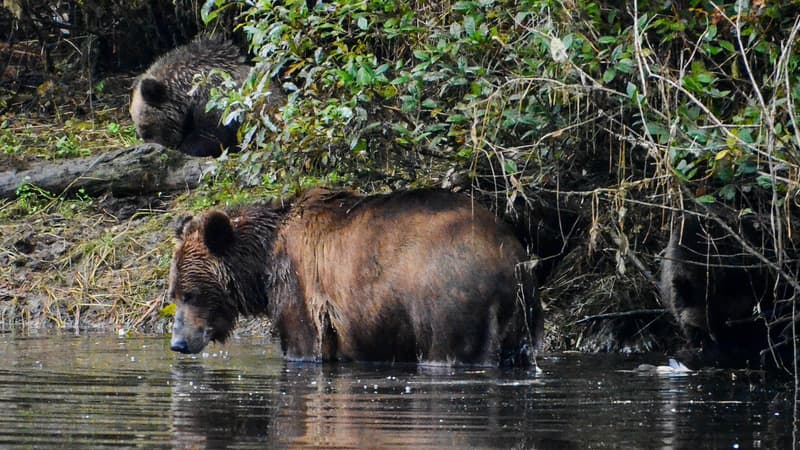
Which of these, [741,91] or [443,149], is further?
[443,149]

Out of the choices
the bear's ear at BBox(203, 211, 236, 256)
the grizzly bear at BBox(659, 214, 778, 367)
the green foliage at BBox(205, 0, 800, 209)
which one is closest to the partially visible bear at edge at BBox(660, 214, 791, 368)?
the grizzly bear at BBox(659, 214, 778, 367)

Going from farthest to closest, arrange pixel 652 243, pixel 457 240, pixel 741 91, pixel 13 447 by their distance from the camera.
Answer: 1. pixel 652 243
2. pixel 457 240
3. pixel 741 91
4. pixel 13 447

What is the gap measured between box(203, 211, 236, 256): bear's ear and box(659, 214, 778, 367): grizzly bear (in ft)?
10.1

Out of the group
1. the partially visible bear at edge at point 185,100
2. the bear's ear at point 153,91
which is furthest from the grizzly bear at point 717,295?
the bear's ear at point 153,91

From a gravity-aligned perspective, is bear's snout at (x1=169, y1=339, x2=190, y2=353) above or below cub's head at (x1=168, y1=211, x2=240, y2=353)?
below

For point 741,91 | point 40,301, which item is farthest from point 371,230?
point 40,301

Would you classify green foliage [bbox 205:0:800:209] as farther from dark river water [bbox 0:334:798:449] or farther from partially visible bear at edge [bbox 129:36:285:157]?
partially visible bear at edge [bbox 129:36:285:157]

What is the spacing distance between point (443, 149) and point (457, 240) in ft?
4.07

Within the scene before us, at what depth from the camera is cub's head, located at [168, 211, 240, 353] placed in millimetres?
10664

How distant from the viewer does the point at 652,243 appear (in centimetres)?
1107

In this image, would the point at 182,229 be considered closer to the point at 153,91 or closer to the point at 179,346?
the point at 179,346

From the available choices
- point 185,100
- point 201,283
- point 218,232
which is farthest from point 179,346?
point 185,100

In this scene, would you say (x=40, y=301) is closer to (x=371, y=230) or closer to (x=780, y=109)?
(x=371, y=230)

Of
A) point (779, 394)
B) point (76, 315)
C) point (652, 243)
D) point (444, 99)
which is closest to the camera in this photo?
point (779, 394)
